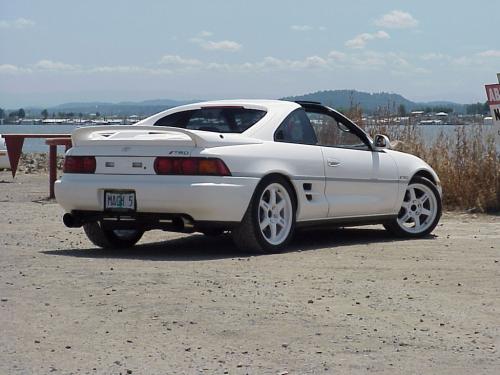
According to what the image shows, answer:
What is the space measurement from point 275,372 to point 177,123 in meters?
5.62

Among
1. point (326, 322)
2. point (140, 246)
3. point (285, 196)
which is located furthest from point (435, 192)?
point (326, 322)

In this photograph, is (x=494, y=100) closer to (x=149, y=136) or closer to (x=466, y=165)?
(x=466, y=165)

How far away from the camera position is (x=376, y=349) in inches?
241

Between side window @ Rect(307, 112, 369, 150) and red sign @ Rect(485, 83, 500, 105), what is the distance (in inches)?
202

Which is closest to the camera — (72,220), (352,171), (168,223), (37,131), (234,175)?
(234,175)

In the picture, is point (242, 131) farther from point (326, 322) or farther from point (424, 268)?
point (326, 322)

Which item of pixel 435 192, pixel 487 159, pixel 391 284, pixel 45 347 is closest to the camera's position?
pixel 45 347

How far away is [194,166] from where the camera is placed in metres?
9.38

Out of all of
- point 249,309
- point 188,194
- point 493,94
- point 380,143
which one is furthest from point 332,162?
point 493,94

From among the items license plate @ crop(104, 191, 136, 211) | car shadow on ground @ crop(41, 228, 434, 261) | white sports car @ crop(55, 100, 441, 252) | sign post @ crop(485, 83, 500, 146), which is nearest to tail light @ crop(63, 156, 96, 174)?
white sports car @ crop(55, 100, 441, 252)

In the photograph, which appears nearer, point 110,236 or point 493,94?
point 110,236

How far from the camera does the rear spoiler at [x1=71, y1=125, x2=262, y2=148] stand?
9.44 m

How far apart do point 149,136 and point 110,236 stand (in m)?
1.40

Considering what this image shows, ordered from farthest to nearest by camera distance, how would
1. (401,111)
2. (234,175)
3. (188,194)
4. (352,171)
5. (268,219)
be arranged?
(401,111) → (352,171) → (268,219) → (234,175) → (188,194)
